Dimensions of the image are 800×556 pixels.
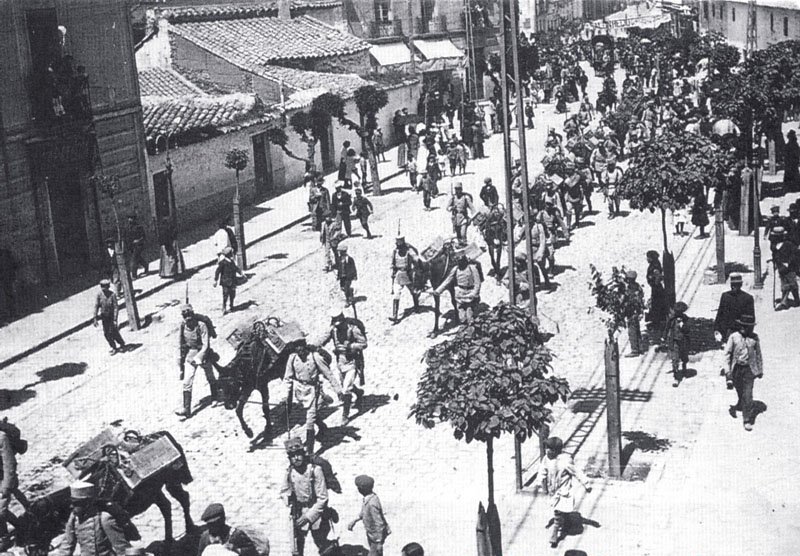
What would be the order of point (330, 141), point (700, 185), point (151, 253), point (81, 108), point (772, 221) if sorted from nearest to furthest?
point (700, 185), point (772, 221), point (81, 108), point (151, 253), point (330, 141)

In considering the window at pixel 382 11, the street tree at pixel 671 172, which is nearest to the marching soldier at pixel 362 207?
the street tree at pixel 671 172

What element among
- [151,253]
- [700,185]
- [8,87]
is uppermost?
[8,87]

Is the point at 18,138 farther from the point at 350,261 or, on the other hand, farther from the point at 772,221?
the point at 772,221

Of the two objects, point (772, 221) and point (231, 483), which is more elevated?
point (772, 221)

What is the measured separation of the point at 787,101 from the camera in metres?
25.6

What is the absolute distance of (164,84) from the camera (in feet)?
115

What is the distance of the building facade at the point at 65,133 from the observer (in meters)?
22.8

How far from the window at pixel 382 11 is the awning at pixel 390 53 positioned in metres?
1.36

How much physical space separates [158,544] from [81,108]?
15219 millimetres

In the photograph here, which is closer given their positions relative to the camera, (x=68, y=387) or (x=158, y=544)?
(x=158, y=544)

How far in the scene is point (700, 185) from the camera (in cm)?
1658

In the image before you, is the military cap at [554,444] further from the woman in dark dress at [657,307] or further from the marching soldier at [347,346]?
the woman in dark dress at [657,307]

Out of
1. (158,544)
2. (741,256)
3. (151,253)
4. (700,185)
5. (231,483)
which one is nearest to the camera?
(158,544)

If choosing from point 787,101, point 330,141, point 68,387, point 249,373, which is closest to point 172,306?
point 68,387
